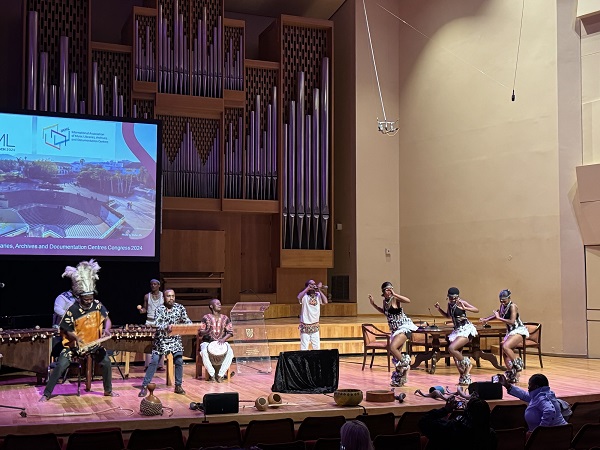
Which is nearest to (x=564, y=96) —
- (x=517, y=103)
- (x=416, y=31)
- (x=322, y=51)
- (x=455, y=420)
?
(x=517, y=103)

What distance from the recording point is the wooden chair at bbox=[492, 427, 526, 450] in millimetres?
5137

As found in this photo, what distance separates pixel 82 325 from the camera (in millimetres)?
8234

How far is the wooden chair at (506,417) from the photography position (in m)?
6.56

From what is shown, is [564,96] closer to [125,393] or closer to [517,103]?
[517,103]

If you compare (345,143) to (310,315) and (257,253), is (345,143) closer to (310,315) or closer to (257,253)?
(257,253)

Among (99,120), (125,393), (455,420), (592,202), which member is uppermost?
(99,120)

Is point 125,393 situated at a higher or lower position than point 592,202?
lower

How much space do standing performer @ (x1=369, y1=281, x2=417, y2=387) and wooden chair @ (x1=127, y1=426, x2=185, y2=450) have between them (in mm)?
4339

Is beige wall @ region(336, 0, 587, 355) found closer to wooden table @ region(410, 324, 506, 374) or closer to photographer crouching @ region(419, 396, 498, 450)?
wooden table @ region(410, 324, 506, 374)

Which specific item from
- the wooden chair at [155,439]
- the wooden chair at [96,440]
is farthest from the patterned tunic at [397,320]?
the wooden chair at [96,440]

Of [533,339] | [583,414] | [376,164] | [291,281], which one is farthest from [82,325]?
[376,164]

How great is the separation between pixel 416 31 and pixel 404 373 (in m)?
8.50

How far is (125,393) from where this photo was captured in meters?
8.73

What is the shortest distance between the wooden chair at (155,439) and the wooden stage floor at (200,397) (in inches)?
60.1
